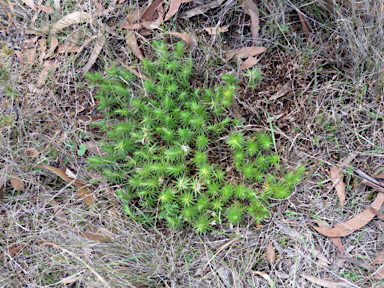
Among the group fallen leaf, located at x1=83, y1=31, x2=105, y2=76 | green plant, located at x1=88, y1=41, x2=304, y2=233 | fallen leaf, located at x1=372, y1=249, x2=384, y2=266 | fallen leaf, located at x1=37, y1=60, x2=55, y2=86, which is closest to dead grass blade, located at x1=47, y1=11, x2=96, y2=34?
fallen leaf, located at x1=83, y1=31, x2=105, y2=76

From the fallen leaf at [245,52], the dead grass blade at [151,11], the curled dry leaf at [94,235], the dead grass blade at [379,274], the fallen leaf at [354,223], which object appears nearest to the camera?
the dead grass blade at [379,274]

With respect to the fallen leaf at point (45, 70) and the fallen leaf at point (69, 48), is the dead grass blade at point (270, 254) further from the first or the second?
the fallen leaf at point (45, 70)

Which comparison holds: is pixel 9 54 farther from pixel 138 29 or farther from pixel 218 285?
pixel 218 285

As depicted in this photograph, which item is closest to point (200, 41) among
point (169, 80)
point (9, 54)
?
point (169, 80)

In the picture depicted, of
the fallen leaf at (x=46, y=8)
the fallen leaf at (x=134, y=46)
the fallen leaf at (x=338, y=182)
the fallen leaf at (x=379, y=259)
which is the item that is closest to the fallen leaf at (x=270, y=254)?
the fallen leaf at (x=338, y=182)

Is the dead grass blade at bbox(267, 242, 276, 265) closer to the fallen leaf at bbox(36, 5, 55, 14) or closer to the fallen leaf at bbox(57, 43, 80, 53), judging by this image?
the fallen leaf at bbox(57, 43, 80, 53)

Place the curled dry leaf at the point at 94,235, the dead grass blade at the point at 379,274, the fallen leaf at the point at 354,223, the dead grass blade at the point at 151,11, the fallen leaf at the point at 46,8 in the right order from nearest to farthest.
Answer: the dead grass blade at the point at 379,274
the fallen leaf at the point at 354,223
the curled dry leaf at the point at 94,235
the dead grass blade at the point at 151,11
the fallen leaf at the point at 46,8
